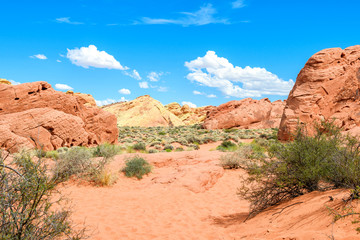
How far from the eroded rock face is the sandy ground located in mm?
7640

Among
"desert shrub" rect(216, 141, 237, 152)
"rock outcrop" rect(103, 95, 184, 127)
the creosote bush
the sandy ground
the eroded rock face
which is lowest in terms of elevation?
the sandy ground

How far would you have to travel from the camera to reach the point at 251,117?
36.0 metres

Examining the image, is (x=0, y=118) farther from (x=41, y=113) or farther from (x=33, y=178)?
(x=33, y=178)

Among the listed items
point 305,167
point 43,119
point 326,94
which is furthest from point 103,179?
point 326,94

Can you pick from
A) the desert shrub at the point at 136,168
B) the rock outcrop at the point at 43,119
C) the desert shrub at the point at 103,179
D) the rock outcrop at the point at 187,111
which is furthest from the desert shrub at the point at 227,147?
the rock outcrop at the point at 187,111

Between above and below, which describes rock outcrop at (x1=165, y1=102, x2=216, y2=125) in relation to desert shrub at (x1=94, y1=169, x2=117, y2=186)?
above

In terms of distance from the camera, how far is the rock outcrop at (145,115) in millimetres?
46481

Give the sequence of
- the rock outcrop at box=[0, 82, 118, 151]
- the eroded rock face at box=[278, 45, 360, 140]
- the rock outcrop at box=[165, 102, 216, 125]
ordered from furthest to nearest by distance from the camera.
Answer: the rock outcrop at box=[165, 102, 216, 125], the eroded rock face at box=[278, 45, 360, 140], the rock outcrop at box=[0, 82, 118, 151]

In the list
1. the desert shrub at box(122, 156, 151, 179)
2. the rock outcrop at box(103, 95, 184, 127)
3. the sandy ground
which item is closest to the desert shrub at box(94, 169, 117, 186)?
the sandy ground

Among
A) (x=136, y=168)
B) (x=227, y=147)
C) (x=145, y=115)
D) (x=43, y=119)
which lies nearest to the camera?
(x=136, y=168)

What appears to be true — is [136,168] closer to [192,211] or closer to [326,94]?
[192,211]

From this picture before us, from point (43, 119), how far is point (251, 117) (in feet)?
91.0

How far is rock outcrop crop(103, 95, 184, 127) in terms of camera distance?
46481 mm

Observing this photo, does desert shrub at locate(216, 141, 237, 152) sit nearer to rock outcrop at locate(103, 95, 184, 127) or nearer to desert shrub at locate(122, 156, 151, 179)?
desert shrub at locate(122, 156, 151, 179)
